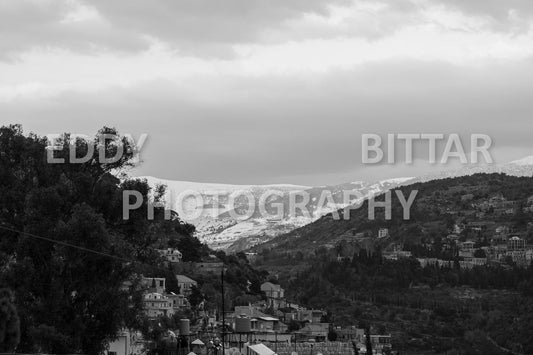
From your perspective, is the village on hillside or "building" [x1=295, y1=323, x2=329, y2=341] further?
"building" [x1=295, y1=323, x2=329, y2=341]

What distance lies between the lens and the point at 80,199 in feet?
170

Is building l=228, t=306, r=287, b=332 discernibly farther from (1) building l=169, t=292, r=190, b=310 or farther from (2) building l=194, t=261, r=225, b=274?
(2) building l=194, t=261, r=225, b=274

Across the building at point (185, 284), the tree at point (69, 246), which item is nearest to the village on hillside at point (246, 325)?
the building at point (185, 284)

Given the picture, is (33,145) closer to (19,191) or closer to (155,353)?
(19,191)

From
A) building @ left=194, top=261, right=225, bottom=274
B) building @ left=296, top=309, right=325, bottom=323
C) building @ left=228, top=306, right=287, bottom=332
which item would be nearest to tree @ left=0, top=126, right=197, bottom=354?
building @ left=228, top=306, right=287, bottom=332

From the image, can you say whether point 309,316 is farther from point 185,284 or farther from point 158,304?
point 158,304

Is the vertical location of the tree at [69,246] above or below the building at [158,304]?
above

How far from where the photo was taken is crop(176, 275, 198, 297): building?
14750 cm

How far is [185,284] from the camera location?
500 ft

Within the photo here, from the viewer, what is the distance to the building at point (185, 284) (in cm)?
14750

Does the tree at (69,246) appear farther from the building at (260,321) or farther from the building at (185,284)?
the building at (185,284)

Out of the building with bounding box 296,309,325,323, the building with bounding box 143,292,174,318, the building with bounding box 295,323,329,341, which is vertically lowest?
the building with bounding box 295,323,329,341

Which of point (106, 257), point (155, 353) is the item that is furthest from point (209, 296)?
point (106, 257)

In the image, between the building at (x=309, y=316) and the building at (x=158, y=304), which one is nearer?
the building at (x=158, y=304)
